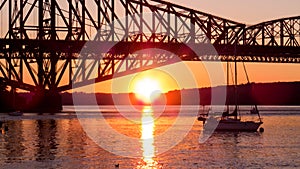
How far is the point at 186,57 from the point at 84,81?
20399 millimetres

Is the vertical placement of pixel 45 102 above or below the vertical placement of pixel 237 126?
above

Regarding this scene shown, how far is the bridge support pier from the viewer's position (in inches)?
4804

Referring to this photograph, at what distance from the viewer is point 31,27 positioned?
12781 centimetres

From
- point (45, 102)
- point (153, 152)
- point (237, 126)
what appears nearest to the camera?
point (153, 152)

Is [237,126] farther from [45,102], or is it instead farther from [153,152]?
[45,102]

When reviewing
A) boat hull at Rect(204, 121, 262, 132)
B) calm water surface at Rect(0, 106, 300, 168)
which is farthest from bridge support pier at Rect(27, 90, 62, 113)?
boat hull at Rect(204, 121, 262, 132)

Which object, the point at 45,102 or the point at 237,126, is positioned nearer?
the point at 237,126

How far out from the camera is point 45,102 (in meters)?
126

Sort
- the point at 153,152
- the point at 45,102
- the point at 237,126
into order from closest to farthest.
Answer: the point at 153,152 → the point at 237,126 → the point at 45,102

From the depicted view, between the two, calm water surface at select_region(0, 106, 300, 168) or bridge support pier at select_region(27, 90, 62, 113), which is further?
bridge support pier at select_region(27, 90, 62, 113)

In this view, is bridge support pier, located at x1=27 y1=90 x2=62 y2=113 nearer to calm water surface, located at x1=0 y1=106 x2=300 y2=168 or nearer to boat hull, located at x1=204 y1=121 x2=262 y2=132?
calm water surface, located at x1=0 y1=106 x2=300 y2=168

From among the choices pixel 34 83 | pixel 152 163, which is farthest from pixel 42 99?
pixel 152 163

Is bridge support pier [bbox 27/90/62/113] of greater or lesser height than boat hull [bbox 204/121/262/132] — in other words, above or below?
above

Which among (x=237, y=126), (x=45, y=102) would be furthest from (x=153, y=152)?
(x=45, y=102)
